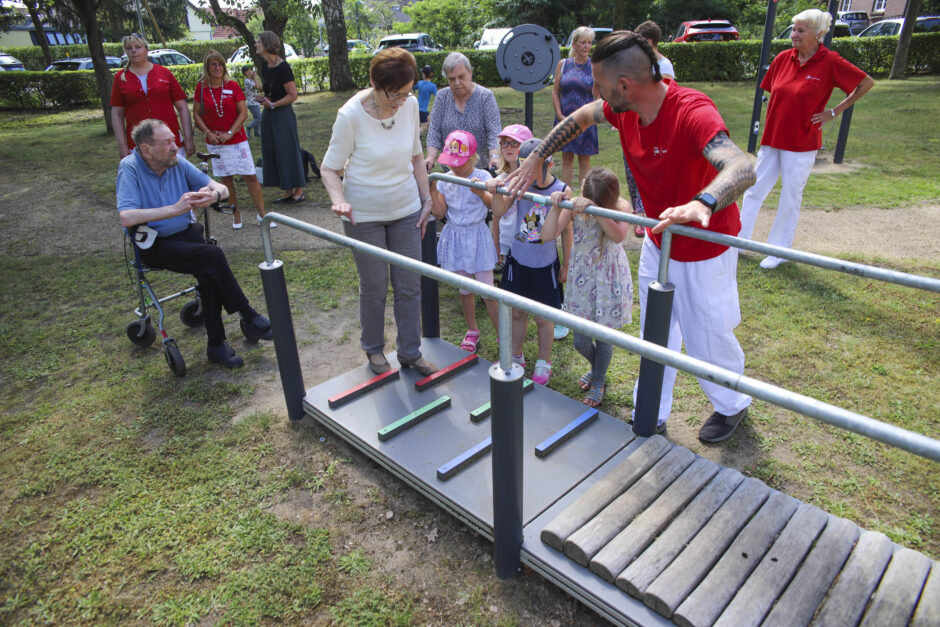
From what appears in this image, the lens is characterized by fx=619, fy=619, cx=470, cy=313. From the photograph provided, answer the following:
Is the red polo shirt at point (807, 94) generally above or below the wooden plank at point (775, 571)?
above

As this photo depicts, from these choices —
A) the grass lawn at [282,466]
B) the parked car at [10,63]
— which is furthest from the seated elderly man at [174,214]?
the parked car at [10,63]

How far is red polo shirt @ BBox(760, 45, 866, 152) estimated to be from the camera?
505 cm

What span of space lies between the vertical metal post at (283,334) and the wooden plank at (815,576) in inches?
101

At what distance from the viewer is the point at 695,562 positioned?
2.20 meters

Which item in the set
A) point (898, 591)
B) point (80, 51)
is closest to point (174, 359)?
point (898, 591)

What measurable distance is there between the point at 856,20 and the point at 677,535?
3023cm

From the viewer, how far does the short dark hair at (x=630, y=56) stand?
101 inches

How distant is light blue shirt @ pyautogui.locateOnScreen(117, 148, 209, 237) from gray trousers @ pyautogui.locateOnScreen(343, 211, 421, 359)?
1.47 m

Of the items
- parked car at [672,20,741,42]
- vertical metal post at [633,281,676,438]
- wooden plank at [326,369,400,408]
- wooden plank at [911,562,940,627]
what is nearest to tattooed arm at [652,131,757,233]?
vertical metal post at [633,281,676,438]

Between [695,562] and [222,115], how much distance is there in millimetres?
6221

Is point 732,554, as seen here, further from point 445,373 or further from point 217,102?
point 217,102

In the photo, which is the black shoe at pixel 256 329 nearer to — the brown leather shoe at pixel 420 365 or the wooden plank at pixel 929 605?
the brown leather shoe at pixel 420 365

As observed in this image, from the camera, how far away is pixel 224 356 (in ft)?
14.0

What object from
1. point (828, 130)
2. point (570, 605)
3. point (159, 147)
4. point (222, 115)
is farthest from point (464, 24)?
point (570, 605)
